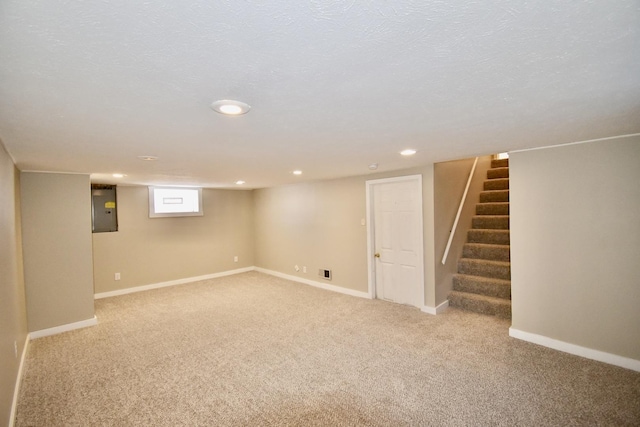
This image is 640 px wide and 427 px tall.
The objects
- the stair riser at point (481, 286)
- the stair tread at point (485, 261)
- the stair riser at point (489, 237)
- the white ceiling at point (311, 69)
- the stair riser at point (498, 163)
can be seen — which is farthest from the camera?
the stair riser at point (498, 163)

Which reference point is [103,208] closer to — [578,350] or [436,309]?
[436,309]

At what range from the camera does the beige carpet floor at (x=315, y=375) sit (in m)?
2.26

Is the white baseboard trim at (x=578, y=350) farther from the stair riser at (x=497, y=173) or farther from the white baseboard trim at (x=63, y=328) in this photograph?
the white baseboard trim at (x=63, y=328)

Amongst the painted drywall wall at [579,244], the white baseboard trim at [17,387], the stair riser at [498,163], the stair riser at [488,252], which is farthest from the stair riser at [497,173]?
the white baseboard trim at [17,387]

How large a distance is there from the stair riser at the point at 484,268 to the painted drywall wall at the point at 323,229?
80cm

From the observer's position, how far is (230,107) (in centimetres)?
162

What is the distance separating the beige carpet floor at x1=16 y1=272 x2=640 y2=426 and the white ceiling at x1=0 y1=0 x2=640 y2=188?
218 cm

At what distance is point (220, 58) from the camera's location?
1126mm

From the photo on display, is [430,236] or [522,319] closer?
[522,319]

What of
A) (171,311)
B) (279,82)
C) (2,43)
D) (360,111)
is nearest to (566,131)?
(360,111)

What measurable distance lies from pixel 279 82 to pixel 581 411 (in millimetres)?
3139

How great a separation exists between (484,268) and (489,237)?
603 mm

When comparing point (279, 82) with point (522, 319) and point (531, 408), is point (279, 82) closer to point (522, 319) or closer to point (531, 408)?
point (531, 408)

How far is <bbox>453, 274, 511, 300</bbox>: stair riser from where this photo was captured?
4.15 m
